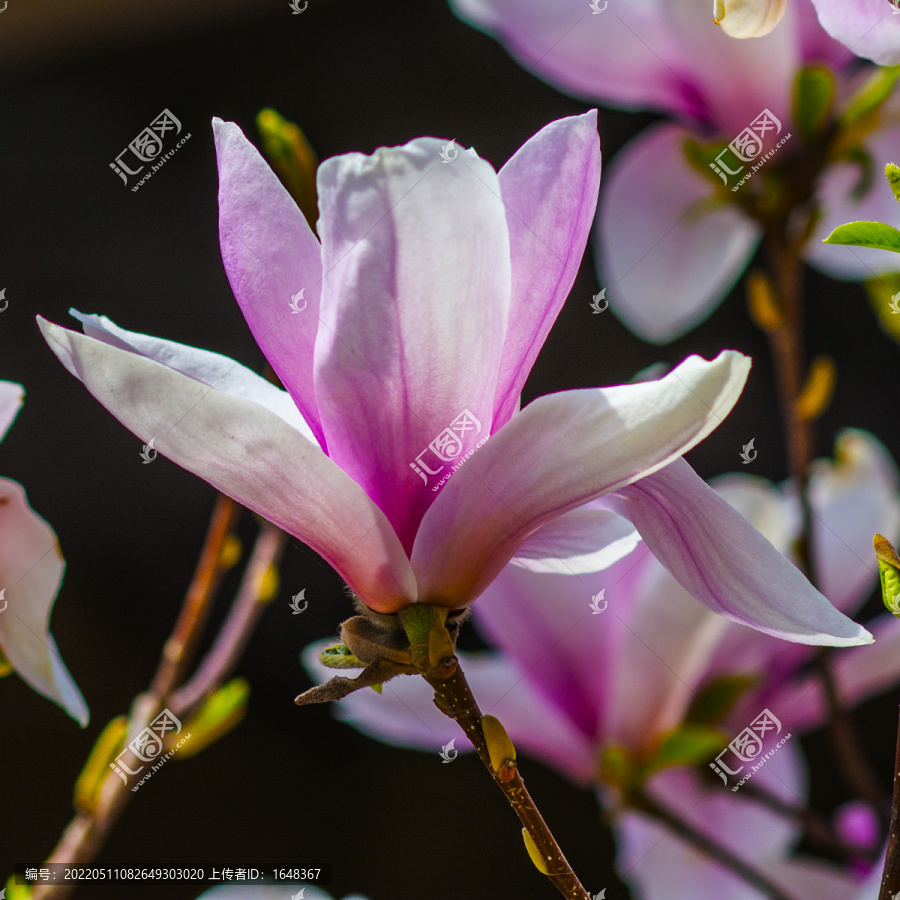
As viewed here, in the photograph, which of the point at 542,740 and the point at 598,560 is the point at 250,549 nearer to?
the point at 542,740

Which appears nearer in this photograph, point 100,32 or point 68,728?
point 68,728

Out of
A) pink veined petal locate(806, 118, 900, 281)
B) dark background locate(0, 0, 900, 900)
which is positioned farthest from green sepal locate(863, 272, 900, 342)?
dark background locate(0, 0, 900, 900)

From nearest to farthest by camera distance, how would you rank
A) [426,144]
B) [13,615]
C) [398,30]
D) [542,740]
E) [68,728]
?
1. [426,144]
2. [13,615]
3. [542,740]
4. [68,728]
5. [398,30]

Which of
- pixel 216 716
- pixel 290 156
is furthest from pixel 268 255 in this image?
pixel 216 716

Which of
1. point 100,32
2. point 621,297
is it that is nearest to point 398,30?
point 100,32

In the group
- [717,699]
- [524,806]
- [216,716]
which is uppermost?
[524,806]

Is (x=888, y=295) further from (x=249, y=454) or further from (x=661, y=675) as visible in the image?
(x=249, y=454)
